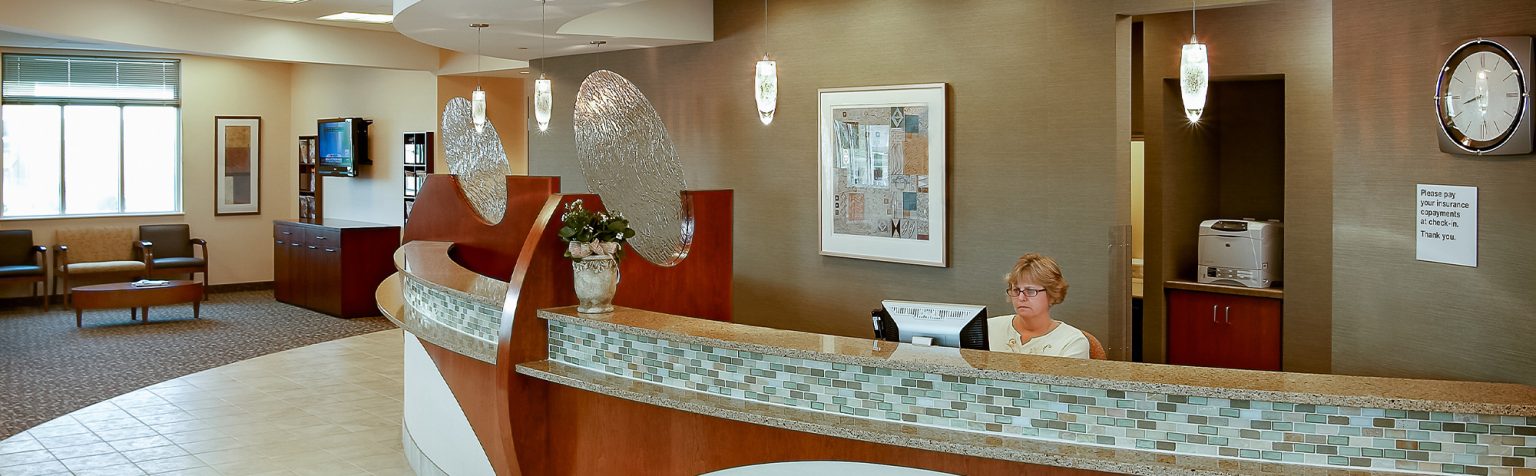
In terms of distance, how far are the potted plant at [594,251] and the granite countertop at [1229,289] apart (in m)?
4.04

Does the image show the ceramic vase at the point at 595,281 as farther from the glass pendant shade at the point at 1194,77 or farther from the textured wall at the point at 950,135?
the textured wall at the point at 950,135

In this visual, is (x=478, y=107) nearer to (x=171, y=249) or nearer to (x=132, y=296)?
(x=132, y=296)

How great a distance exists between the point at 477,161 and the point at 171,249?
8.14 metres

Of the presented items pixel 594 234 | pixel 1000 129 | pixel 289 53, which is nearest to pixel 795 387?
pixel 594 234

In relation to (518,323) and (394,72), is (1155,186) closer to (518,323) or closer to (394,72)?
(518,323)

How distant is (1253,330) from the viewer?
6363 mm

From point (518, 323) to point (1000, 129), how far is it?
320 cm

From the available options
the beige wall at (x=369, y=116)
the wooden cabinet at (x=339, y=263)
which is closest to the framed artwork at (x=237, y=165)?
the beige wall at (x=369, y=116)

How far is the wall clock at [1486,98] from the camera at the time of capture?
152 inches

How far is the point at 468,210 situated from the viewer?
5.93 metres

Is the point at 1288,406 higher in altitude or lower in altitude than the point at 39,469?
higher

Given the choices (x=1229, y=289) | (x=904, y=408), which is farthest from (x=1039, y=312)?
(x=1229, y=289)

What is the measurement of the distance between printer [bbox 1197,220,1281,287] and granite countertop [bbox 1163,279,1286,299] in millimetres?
33

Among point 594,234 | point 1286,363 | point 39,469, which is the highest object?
point 594,234
